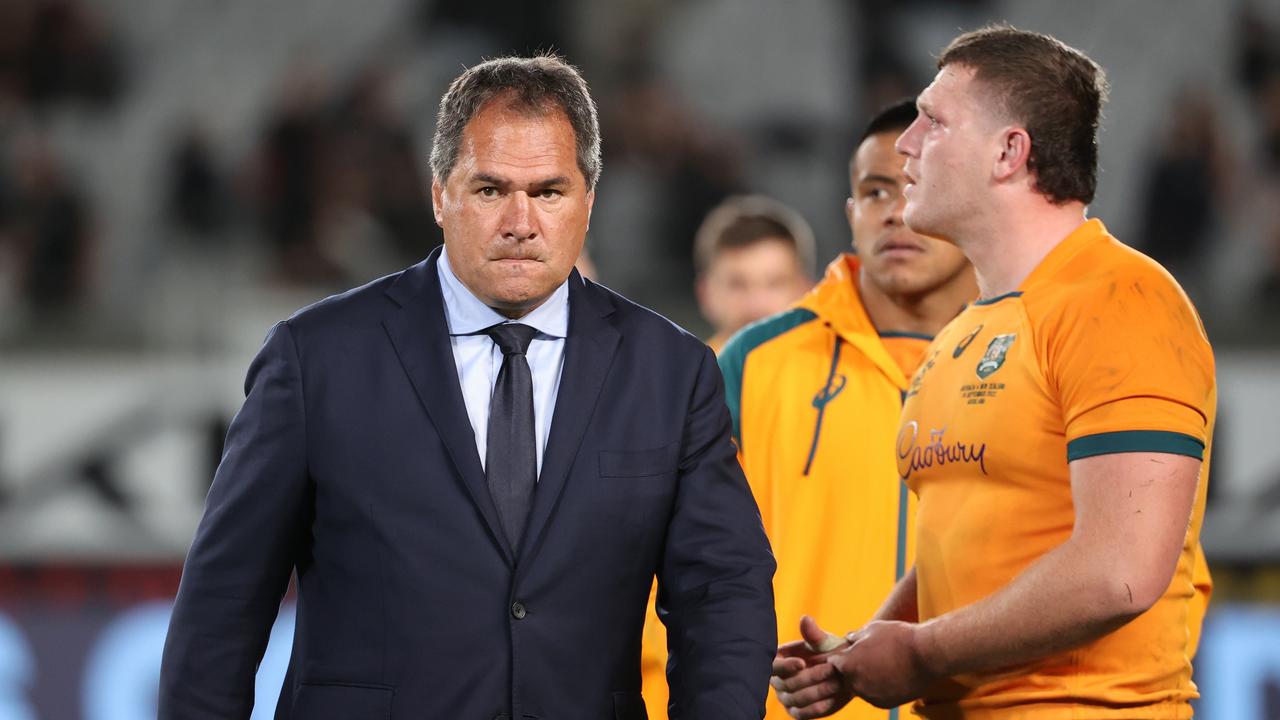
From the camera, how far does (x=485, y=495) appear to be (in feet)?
6.59

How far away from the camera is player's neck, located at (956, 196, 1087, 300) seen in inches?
86.5

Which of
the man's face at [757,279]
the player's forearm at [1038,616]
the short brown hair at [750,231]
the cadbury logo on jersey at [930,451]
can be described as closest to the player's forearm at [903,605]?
the cadbury logo on jersey at [930,451]

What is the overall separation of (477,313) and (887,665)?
2.54 ft

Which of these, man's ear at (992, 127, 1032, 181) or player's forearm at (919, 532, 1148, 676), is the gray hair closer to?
man's ear at (992, 127, 1032, 181)

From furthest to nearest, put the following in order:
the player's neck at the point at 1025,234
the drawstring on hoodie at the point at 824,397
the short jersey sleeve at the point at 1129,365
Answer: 1. the drawstring on hoodie at the point at 824,397
2. the player's neck at the point at 1025,234
3. the short jersey sleeve at the point at 1129,365

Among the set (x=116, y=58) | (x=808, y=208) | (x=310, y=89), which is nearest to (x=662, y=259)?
(x=808, y=208)

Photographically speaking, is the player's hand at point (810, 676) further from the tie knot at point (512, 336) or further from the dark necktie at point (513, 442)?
the tie knot at point (512, 336)

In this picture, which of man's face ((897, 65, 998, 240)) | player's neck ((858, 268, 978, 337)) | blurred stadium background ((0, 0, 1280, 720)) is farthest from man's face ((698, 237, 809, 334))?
man's face ((897, 65, 998, 240))

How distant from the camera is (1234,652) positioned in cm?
577

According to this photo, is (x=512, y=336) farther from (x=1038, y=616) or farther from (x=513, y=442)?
(x=1038, y=616)

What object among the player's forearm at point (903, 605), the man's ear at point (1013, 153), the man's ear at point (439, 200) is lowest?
the player's forearm at point (903, 605)

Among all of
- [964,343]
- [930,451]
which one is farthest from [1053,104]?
[930,451]

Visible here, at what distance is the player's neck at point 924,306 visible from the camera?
3.05 metres

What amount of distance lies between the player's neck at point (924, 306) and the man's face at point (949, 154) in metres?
0.75
